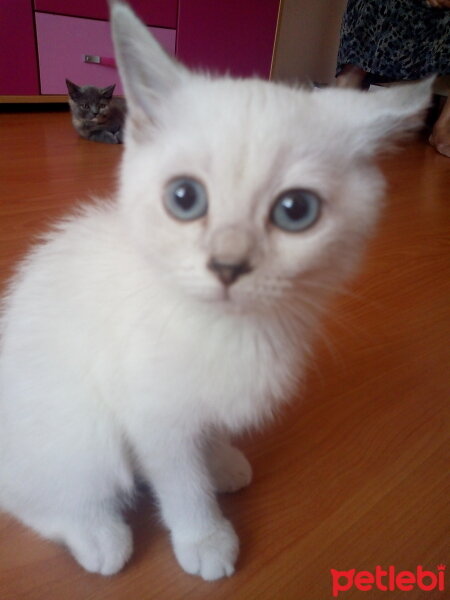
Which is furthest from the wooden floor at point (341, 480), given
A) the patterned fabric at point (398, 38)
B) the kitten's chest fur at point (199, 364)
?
the patterned fabric at point (398, 38)

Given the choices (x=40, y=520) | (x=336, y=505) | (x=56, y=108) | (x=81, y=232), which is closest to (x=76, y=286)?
(x=81, y=232)

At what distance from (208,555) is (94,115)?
2.06 m

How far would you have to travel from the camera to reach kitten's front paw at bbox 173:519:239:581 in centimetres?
58

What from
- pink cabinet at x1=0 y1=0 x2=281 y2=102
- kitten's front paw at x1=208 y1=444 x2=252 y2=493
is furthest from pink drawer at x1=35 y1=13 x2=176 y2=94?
kitten's front paw at x1=208 y1=444 x2=252 y2=493

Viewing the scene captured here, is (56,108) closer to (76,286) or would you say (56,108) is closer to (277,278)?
(76,286)

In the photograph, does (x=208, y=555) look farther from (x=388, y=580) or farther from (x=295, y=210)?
(x=295, y=210)

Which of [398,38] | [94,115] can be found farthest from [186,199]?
[398,38]

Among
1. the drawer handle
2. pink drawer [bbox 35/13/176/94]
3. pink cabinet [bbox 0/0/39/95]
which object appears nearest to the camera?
pink cabinet [bbox 0/0/39/95]

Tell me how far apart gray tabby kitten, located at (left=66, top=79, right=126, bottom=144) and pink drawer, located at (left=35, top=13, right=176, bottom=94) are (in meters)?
0.19

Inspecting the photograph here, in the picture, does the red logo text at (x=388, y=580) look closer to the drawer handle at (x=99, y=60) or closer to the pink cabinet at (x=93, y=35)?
the pink cabinet at (x=93, y=35)

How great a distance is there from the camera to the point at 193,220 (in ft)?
1.47

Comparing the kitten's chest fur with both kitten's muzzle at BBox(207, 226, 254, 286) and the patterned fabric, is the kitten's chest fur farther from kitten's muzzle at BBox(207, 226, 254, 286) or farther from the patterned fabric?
the patterned fabric

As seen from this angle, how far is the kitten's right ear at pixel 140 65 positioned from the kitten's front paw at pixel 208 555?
1.64 feet

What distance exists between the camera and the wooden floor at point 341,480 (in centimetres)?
59
